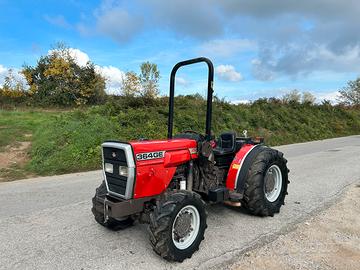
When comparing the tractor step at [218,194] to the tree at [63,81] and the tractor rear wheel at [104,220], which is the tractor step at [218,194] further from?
the tree at [63,81]

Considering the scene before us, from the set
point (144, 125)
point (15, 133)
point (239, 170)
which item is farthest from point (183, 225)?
point (15, 133)

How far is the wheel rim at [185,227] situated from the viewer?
3.94 metres

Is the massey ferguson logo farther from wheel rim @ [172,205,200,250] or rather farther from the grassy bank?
the grassy bank

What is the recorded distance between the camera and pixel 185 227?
13.3ft

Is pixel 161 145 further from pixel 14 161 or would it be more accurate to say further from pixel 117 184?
pixel 14 161

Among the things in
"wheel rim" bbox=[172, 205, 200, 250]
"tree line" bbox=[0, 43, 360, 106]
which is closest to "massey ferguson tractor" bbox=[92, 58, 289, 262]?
"wheel rim" bbox=[172, 205, 200, 250]

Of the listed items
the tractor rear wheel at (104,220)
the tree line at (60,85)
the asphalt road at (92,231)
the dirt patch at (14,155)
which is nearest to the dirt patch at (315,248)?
the asphalt road at (92,231)

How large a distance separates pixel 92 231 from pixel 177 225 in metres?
1.43

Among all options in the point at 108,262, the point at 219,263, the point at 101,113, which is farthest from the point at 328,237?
the point at 101,113

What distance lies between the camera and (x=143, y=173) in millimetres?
4012

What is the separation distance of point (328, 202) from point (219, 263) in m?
3.27

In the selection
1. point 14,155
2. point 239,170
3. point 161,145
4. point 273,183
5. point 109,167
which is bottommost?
point 14,155

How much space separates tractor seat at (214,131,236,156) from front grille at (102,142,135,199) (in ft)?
5.42

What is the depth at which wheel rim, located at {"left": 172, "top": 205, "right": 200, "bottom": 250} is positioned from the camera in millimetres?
3936
